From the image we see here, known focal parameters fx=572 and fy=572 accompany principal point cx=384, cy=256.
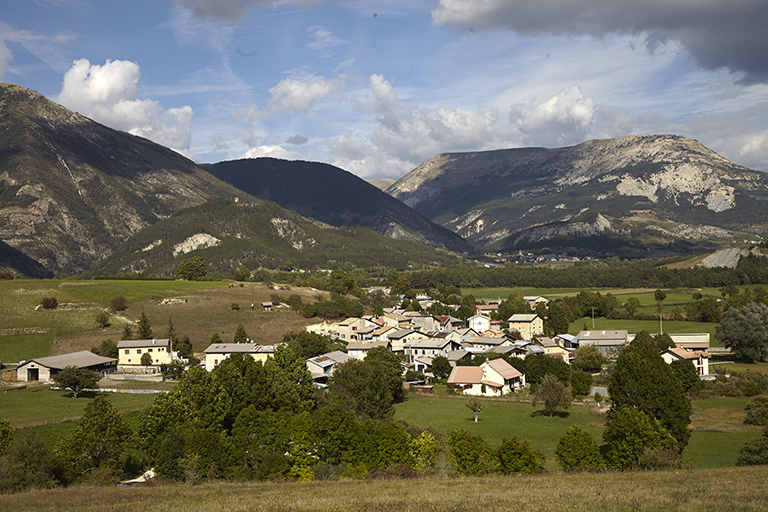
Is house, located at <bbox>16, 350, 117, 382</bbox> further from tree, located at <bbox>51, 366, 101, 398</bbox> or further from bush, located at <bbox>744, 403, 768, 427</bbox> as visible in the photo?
bush, located at <bbox>744, 403, 768, 427</bbox>

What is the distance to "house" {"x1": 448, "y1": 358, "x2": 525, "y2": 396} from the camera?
63.7m

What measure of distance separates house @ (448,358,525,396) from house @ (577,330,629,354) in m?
21.0

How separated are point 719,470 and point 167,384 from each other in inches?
2208

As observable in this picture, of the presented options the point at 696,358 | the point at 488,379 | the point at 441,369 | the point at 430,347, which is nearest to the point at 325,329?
the point at 430,347

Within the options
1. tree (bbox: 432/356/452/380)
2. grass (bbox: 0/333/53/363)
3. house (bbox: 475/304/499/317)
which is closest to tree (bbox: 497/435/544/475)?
tree (bbox: 432/356/452/380)

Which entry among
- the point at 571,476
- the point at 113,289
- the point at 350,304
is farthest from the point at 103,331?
the point at 571,476

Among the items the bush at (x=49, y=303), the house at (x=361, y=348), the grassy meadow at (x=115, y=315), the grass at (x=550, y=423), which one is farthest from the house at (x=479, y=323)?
the bush at (x=49, y=303)

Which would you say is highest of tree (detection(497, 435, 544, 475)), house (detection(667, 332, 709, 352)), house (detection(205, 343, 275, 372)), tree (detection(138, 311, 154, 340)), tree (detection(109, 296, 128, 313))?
tree (detection(109, 296, 128, 313))

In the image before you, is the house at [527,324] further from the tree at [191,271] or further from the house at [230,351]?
the tree at [191,271]

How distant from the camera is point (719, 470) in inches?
1128

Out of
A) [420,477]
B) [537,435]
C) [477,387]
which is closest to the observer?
[420,477]

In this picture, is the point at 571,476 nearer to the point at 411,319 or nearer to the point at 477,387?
the point at 477,387

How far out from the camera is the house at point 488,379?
6372 centimetres

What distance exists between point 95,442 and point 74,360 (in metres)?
42.5
